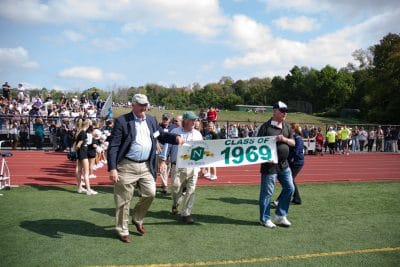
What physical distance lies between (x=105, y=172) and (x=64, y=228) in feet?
22.8

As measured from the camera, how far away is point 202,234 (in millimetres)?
6398

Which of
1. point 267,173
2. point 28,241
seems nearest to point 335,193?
point 267,173

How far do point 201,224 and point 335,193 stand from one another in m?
4.97

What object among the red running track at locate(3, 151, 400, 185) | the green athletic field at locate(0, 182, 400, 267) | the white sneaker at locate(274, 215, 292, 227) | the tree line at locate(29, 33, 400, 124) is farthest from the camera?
the tree line at locate(29, 33, 400, 124)

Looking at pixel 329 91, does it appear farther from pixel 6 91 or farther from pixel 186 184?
pixel 186 184

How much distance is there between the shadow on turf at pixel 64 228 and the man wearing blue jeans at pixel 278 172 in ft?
8.79

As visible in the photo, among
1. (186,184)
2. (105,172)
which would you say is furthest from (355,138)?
(186,184)

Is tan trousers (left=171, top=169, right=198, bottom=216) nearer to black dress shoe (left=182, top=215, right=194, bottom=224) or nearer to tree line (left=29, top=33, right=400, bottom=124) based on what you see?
black dress shoe (left=182, top=215, right=194, bottom=224)

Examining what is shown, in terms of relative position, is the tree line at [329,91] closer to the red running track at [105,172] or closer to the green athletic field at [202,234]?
the red running track at [105,172]

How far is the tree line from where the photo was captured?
188ft

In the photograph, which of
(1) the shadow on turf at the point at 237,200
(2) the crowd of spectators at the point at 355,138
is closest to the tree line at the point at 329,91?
(2) the crowd of spectators at the point at 355,138

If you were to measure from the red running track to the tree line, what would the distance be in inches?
1216

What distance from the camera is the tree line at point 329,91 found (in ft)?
188

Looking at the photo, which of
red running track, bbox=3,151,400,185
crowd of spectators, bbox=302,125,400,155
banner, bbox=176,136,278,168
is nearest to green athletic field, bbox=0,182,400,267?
banner, bbox=176,136,278,168
